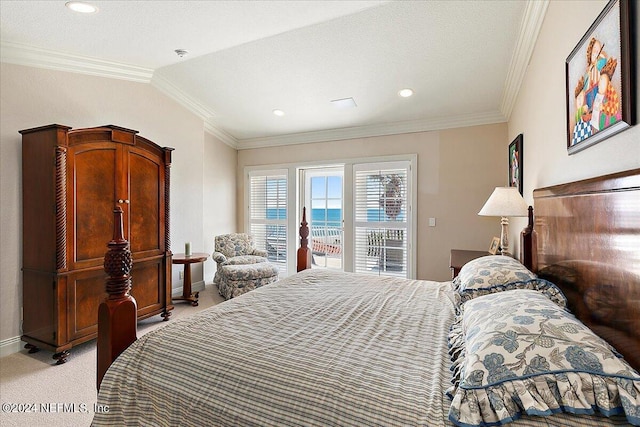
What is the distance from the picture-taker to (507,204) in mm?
2557

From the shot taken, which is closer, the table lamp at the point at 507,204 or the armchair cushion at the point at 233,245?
the table lamp at the point at 507,204

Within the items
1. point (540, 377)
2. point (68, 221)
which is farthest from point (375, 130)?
point (540, 377)

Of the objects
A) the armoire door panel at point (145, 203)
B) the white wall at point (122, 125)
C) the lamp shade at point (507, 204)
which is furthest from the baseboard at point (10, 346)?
the lamp shade at point (507, 204)

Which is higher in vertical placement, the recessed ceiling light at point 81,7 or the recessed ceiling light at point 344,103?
the recessed ceiling light at point 81,7

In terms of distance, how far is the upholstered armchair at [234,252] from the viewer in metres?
4.57

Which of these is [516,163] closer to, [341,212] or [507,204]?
[507,204]

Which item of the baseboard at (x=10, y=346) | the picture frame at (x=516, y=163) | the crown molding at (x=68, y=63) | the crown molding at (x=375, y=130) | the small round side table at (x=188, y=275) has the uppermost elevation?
the crown molding at (x=68, y=63)

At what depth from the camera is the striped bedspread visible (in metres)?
0.97

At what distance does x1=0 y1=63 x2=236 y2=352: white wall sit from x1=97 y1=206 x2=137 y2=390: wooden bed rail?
7.10 feet

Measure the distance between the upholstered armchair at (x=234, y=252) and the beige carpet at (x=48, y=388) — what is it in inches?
70.9

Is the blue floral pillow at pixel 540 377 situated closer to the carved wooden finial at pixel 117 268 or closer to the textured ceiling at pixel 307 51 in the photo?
the carved wooden finial at pixel 117 268

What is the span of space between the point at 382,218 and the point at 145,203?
9.99 feet

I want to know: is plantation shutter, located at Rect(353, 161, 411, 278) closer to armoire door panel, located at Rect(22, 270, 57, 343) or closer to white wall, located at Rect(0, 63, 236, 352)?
white wall, located at Rect(0, 63, 236, 352)

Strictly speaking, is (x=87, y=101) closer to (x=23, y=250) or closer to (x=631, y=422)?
(x=23, y=250)
